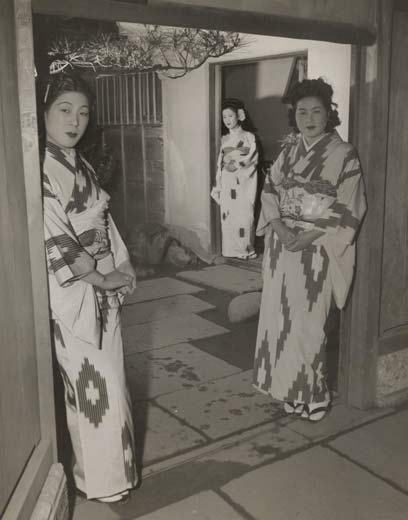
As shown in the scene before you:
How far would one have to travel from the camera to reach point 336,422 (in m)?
3.56

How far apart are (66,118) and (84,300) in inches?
30.1

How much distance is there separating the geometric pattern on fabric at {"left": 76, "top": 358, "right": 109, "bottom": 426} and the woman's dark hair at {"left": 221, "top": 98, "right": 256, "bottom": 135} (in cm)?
546

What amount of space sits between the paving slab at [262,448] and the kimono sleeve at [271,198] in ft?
3.92

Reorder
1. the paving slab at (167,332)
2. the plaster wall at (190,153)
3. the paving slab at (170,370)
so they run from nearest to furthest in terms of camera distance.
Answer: the paving slab at (170,370) < the paving slab at (167,332) < the plaster wall at (190,153)

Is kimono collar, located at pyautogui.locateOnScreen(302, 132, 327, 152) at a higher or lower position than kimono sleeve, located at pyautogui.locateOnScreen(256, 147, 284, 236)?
higher

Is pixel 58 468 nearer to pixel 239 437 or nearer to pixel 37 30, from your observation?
pixel 239 437

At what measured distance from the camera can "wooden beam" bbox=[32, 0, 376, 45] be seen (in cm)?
238

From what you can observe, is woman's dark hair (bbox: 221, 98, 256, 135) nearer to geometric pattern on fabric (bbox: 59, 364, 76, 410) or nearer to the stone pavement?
the stone pavement


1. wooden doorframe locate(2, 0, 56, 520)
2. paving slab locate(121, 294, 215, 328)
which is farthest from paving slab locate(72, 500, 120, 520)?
paving slab locate(121, 294, 215, 328)

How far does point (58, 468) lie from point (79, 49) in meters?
4.14

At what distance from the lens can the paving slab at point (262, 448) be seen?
3.17 metres

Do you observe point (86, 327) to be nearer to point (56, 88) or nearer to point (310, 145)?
point (56, 88)

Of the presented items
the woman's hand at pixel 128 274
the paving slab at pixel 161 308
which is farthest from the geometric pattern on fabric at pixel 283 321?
the paving slab at pixel 161 308

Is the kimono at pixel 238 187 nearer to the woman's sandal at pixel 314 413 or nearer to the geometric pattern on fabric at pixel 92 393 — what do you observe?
the woman's sandal at pixel 314 413
